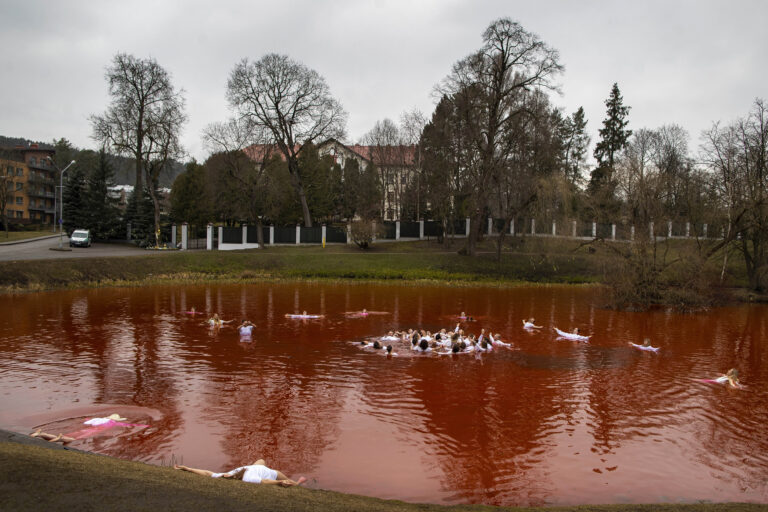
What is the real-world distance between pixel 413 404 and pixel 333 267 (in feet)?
102

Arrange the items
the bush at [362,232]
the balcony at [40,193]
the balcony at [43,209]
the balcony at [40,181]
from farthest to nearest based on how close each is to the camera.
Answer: the balcony at [43,209], the balcony at [40,193], the balcony at [40,181], the bush at [362,232]

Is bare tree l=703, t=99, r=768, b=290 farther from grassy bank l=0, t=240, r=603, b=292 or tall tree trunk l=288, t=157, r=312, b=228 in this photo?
tall tree trunk l=288, t=157, r=312, b=228

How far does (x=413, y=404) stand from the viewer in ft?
44.6

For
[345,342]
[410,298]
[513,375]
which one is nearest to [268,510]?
[513,375]

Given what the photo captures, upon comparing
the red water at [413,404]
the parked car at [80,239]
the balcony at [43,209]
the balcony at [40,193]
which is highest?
the balcony at [40,193]

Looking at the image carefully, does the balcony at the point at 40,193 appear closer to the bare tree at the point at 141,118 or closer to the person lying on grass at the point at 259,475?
the bare tree at the point at 141,118

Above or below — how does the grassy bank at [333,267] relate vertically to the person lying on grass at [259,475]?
above

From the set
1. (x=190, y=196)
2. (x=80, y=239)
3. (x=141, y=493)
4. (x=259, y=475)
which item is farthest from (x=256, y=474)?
(x=190, y=196)

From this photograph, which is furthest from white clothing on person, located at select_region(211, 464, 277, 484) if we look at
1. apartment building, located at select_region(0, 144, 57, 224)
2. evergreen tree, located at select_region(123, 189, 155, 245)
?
apartment building, located at select_region(0, 144, 57, 224)

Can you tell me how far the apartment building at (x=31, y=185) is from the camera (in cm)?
9144

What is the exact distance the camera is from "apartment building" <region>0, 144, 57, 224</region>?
91.4m

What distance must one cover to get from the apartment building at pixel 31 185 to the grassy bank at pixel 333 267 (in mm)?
60547

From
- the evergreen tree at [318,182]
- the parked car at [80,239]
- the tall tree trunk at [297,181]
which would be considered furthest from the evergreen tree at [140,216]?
the evergreen tree at [318,182]

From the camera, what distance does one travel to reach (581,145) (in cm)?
7469
